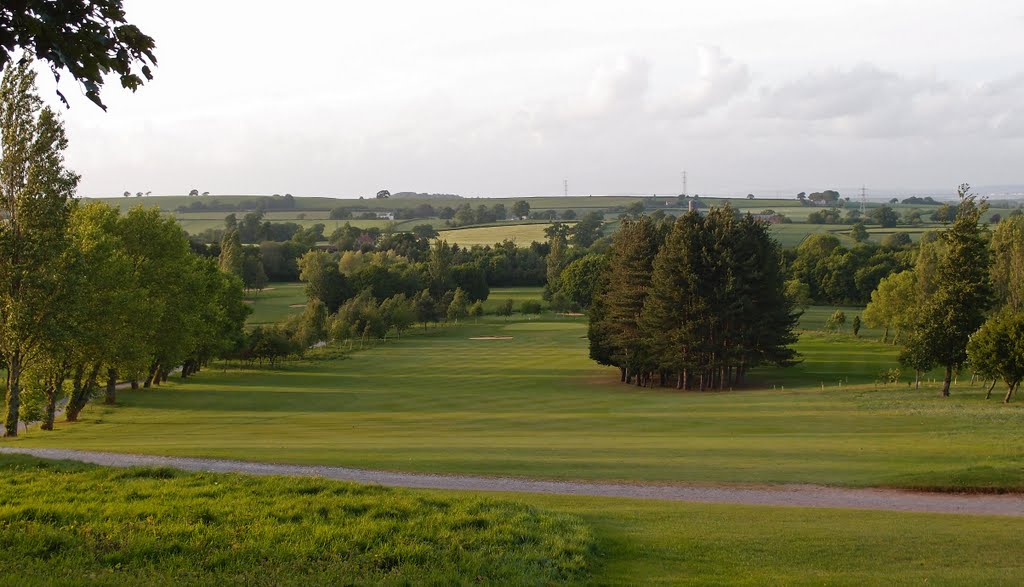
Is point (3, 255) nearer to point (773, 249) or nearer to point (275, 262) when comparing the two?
point (773, 249)

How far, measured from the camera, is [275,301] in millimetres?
129875

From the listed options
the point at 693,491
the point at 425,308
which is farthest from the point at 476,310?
the point at 693,491

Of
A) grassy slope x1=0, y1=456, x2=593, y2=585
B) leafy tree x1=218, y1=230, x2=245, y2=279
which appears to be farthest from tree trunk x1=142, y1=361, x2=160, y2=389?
leafy tree x1=218, y1=230, x2=245, y2=279

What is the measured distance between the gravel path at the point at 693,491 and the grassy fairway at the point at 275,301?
86082mm

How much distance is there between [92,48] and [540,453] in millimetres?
21797

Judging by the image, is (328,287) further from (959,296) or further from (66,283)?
(959,296)

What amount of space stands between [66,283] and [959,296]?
46.8 m

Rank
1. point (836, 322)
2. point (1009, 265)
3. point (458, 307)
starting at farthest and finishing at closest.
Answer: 1. point (458, 307)
2. point (836, 322)
3. point (1009, 265)

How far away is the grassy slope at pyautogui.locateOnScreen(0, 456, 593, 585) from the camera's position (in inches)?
427

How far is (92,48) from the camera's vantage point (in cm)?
905

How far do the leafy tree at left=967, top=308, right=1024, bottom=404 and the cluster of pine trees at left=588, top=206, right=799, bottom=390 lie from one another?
21214 millimetres

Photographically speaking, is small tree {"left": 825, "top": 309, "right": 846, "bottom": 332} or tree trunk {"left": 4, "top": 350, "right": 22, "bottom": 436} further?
small tree {"left": 825, "top": 309, "right": 846, "bottom": 332}

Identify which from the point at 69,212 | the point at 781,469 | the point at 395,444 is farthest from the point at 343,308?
the point at 781,469

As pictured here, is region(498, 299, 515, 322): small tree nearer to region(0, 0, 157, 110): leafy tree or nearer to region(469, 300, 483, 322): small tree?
region(469, 300, 483, 322): small tree
